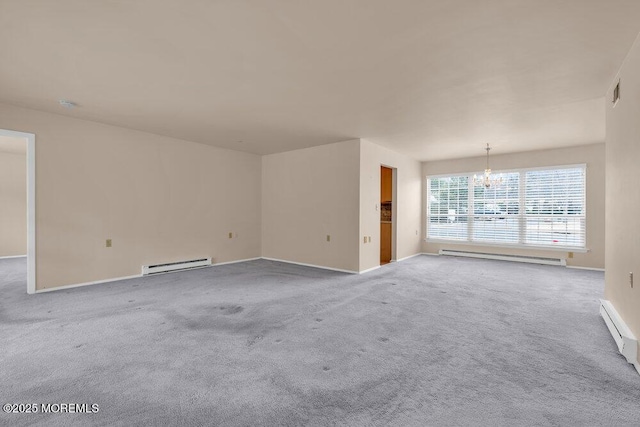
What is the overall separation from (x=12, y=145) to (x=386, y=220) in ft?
27.8

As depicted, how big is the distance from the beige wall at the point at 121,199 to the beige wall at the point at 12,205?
434 centimetres

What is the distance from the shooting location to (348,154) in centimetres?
555

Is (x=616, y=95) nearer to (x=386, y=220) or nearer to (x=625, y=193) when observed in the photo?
(x=625, y=193)

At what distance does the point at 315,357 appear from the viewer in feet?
7.51

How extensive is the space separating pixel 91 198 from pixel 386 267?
5268 millimetres

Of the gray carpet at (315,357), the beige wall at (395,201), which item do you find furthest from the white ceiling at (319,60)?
the gray carpet at (315,357)

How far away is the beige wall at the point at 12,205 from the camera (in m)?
6.85

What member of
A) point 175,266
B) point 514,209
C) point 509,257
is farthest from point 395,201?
point 175,266

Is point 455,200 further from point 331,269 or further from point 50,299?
point 50,299

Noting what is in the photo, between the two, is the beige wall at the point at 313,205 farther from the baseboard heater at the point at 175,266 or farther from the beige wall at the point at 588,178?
the beige wall at the point at 588,178

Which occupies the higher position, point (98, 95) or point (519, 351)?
point (98, 95)

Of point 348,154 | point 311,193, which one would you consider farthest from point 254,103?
point 311,193

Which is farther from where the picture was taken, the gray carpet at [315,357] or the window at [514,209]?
the window at [514,209]

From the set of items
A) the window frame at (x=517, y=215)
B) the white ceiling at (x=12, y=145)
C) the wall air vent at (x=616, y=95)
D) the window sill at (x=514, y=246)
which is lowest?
the window sill at (x=514, y=246)
